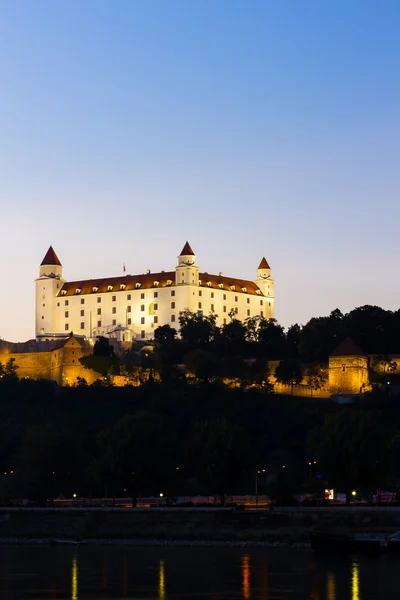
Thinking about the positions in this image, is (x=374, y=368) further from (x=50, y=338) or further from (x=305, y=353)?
(x=50, y=338)

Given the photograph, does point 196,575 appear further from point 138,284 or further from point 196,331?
point 138,284

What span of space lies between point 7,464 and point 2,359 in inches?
1223

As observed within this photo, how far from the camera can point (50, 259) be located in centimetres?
14962

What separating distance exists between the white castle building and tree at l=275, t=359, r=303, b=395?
2300cm

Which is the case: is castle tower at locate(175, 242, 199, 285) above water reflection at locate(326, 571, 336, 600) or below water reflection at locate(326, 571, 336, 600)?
above

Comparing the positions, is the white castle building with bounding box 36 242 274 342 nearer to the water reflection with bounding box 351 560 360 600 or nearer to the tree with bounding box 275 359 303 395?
the tree with bounding box 275 359 303 395

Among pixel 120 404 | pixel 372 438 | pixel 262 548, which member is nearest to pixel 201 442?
pixel 372 438

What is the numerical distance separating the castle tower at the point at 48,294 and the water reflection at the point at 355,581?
84168 mm

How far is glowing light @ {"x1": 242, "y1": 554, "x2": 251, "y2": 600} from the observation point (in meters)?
50.4

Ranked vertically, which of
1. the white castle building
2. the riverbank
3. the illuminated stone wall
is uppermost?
the white castle building

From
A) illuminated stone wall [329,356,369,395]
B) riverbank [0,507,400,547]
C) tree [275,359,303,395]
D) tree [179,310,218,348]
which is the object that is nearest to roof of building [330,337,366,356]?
illuminated stone wall [329,356,369,395]

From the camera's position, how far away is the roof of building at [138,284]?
470ft

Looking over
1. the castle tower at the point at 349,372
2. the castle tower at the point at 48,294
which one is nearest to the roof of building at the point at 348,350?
the castle tower at the point at 349,372

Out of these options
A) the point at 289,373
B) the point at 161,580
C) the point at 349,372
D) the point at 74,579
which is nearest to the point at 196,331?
the point at 289,373
